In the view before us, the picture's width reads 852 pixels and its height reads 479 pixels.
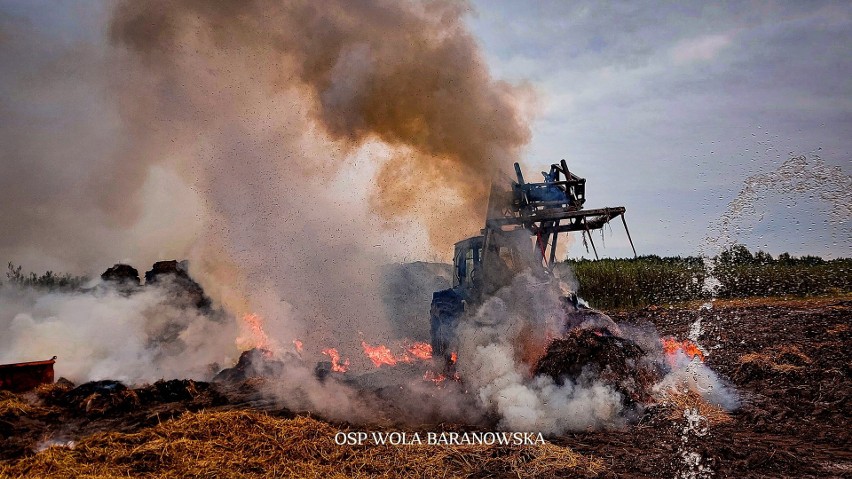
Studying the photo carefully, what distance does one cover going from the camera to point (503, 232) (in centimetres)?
1160

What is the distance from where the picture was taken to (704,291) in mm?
36875

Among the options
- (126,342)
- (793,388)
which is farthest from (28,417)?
(793,388)

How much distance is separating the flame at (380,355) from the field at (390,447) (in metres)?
5.44

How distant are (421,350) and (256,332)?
5.68m

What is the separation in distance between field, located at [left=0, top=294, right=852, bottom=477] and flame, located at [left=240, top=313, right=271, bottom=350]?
5.56m

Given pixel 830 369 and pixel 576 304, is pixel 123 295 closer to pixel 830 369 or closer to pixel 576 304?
pixel 576 304

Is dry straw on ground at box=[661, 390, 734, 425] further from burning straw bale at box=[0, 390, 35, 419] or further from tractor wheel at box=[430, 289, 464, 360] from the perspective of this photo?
burning straw bale at box=[0, 390, 35, 419]

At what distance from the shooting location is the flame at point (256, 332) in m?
16.6

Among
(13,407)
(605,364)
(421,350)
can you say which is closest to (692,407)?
(605,364)

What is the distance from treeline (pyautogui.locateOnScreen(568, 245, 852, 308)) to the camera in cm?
3067

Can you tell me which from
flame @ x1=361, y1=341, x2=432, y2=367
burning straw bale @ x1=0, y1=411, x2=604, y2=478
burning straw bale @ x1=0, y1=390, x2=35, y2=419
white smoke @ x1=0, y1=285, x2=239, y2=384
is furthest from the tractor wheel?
burning straw bale @ x1=0, y1=390, x2=35, y2=419

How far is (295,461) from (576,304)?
6.45 m

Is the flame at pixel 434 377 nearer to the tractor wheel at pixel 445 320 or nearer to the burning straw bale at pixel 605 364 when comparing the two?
the tractor wheel at pixel 445 320

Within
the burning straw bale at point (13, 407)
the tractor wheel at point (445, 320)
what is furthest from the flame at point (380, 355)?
the burning straw bale at point (13, 407)
